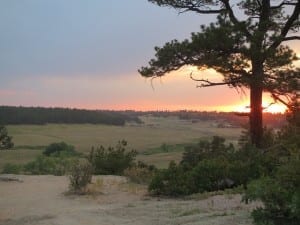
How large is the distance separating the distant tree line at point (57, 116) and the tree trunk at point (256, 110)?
101 metres

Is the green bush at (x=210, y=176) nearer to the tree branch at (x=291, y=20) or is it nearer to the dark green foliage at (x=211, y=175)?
the dark green foliage at (x=211, y=175)

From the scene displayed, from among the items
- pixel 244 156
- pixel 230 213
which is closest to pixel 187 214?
pixel 230 213

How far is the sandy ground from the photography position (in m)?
11.0

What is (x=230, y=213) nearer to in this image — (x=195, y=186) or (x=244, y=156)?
(x=195, y=186)

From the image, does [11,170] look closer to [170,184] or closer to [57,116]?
[170,184]

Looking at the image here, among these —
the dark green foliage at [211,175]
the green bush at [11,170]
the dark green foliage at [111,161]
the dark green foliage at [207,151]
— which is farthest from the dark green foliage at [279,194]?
the green bush at [11,170]

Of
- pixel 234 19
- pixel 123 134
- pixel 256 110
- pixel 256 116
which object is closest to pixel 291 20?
pixel 234 19

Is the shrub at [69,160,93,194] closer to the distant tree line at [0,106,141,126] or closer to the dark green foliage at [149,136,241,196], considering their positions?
the dark green foliage at [149,136,241,196]

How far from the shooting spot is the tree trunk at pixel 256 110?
71.5 feet

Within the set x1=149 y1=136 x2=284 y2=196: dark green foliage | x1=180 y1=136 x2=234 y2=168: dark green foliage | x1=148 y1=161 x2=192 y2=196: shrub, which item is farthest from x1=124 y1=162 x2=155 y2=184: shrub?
x1=148 y1=161 x2=192 y2=196: shrub

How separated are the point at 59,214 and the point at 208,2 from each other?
1364 centimetres

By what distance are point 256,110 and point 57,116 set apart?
110m

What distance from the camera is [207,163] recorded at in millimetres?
15695

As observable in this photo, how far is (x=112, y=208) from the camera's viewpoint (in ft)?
43.3
